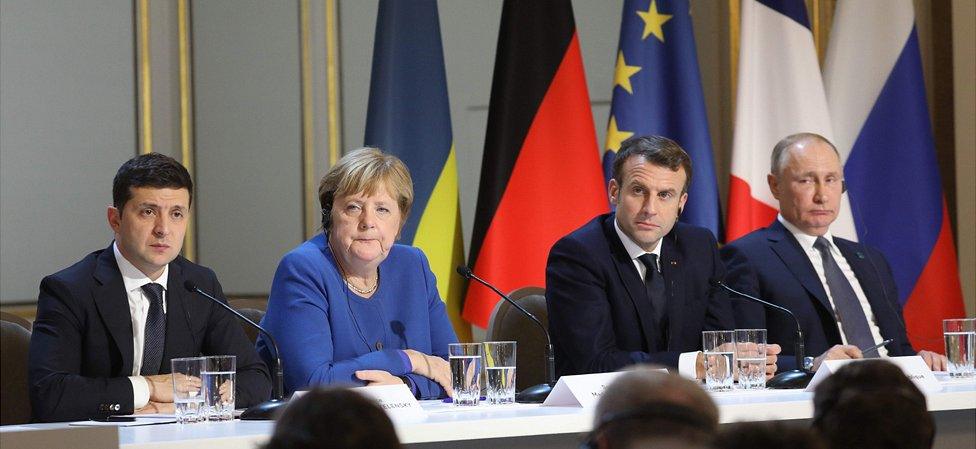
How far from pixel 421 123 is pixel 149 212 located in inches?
77.1

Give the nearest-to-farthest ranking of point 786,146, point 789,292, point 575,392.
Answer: point 575,392 → point 789,292 → point 786,146

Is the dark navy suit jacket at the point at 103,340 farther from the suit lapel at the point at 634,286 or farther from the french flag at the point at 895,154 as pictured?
the french flag at the point at 895,154

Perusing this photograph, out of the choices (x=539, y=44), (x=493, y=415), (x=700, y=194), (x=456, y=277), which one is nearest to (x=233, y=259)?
(x=456, y=277)

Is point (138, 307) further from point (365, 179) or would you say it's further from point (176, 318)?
point (365, 179)

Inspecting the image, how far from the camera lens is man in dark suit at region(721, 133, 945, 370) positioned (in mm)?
4090

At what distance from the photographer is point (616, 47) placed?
595 cm

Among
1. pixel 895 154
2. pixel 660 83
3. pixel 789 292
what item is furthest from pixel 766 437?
pixel 895 154

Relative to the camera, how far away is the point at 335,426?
36.0 inches

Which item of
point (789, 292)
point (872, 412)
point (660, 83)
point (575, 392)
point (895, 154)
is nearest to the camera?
point (872, 412)

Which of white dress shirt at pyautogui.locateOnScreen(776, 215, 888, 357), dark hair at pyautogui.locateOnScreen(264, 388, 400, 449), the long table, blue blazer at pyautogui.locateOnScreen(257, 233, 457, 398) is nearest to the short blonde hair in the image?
blue blazer at pyautogui.locateOnScreen(257, 233, 457, 398)

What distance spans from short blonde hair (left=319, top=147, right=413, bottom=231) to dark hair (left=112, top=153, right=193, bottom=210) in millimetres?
403

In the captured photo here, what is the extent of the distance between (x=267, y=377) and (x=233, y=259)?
8.12 feet

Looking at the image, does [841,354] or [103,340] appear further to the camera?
[841,354]

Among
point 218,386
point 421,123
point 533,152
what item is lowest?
point 218,386
